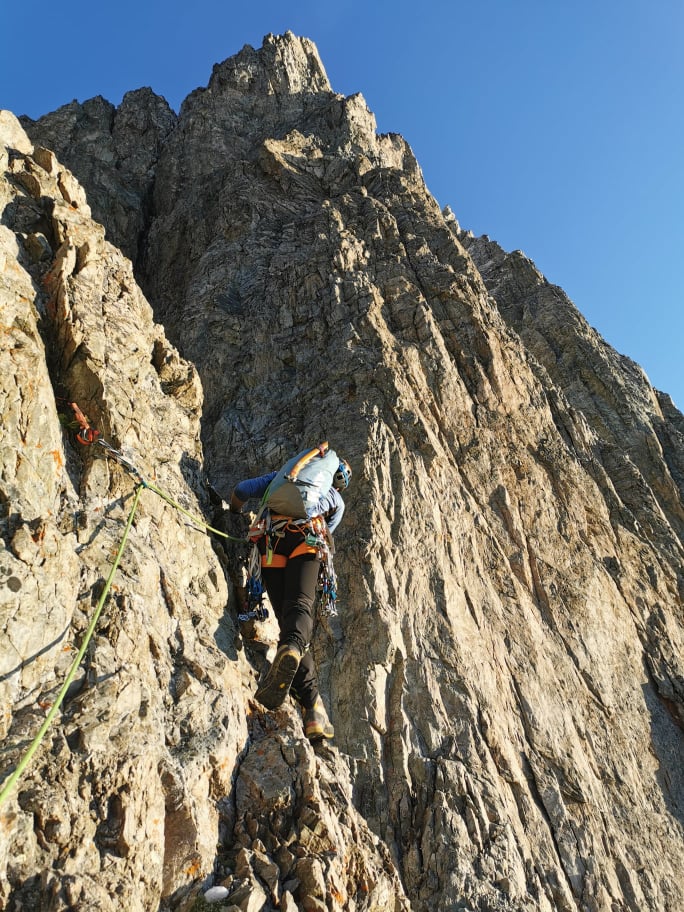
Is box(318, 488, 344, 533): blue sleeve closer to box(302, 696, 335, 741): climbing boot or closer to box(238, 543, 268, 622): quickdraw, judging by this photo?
box(238, 543, 268, 622): quickdraw

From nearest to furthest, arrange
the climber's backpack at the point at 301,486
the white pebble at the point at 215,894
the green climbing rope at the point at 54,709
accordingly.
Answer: the green climbing rope at the point at 54,709, the white pebble at the point at 215,894, the climber's backpack at the point at 301,486

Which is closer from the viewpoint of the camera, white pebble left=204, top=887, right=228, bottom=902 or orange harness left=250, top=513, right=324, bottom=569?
white pebble left=204, top=887, right=228, bottom=902

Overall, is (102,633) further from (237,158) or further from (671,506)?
(237,158)

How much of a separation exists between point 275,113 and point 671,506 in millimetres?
22162

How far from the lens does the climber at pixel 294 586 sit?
7004mm

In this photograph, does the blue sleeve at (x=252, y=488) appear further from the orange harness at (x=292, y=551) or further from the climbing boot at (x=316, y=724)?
the climbing boot at (x=316, y=724)

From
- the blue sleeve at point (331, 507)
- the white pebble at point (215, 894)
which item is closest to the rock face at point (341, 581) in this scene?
the white pebble at point (215, 894)

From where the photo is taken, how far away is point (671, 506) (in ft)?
68.0

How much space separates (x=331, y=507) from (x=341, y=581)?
6.51 ft

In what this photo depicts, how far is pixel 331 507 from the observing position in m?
8.92

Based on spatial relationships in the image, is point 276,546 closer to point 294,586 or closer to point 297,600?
point 294,586

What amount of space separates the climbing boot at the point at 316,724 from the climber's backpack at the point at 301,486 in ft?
7.11

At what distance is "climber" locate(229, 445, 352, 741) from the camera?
7004mm

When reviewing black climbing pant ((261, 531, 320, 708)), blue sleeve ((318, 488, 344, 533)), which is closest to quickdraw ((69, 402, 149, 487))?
black climbing pant ((261, 531, 320, 708))
